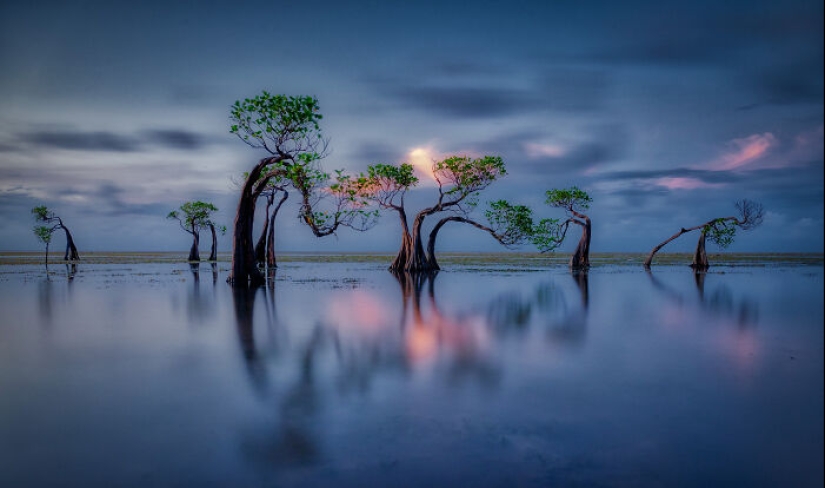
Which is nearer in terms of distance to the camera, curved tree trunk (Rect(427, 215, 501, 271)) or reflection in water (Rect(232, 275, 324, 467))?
reflection in water (Rect(232, 275, 324, 467))

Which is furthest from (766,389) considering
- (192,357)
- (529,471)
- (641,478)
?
(192,357)

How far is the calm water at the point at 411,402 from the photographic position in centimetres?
409

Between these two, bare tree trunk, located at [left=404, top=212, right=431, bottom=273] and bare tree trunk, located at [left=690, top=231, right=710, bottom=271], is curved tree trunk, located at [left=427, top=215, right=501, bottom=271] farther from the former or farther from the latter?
bare tree trunk, located at [left=690, top=231, right=710, bottom=271]

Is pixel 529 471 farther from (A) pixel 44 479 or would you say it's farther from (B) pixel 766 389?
(B) pixel 766 389

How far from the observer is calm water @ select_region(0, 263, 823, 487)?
4090mm

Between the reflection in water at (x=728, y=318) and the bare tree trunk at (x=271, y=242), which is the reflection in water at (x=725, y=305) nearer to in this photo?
the reflection in water at (x=728, y=318)

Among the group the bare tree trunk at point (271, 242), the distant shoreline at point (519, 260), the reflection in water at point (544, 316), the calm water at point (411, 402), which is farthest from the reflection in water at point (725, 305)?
the bare tree trunk at point (271, 242)

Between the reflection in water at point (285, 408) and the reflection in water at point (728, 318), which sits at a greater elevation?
the reflection in water at point (285, 408)

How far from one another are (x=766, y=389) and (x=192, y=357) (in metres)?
8.72

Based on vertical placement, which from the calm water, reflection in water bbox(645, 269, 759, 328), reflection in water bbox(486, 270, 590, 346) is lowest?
reflection in water bbox(645, 269, 759, 328)

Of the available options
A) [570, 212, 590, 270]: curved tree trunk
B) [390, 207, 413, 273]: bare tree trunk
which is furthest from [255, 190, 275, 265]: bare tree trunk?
[570, 212, 590, 270]: curved tree trunk

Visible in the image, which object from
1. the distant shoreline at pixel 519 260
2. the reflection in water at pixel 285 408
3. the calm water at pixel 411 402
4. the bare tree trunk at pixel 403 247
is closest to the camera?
the calm water at pixel 411 402

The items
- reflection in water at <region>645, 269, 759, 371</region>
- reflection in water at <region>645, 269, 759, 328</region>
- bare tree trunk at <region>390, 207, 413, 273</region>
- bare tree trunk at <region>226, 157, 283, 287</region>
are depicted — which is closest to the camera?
reflection in water at <region>645, 269, 759, 371</region>

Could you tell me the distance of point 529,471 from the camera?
3.99m
